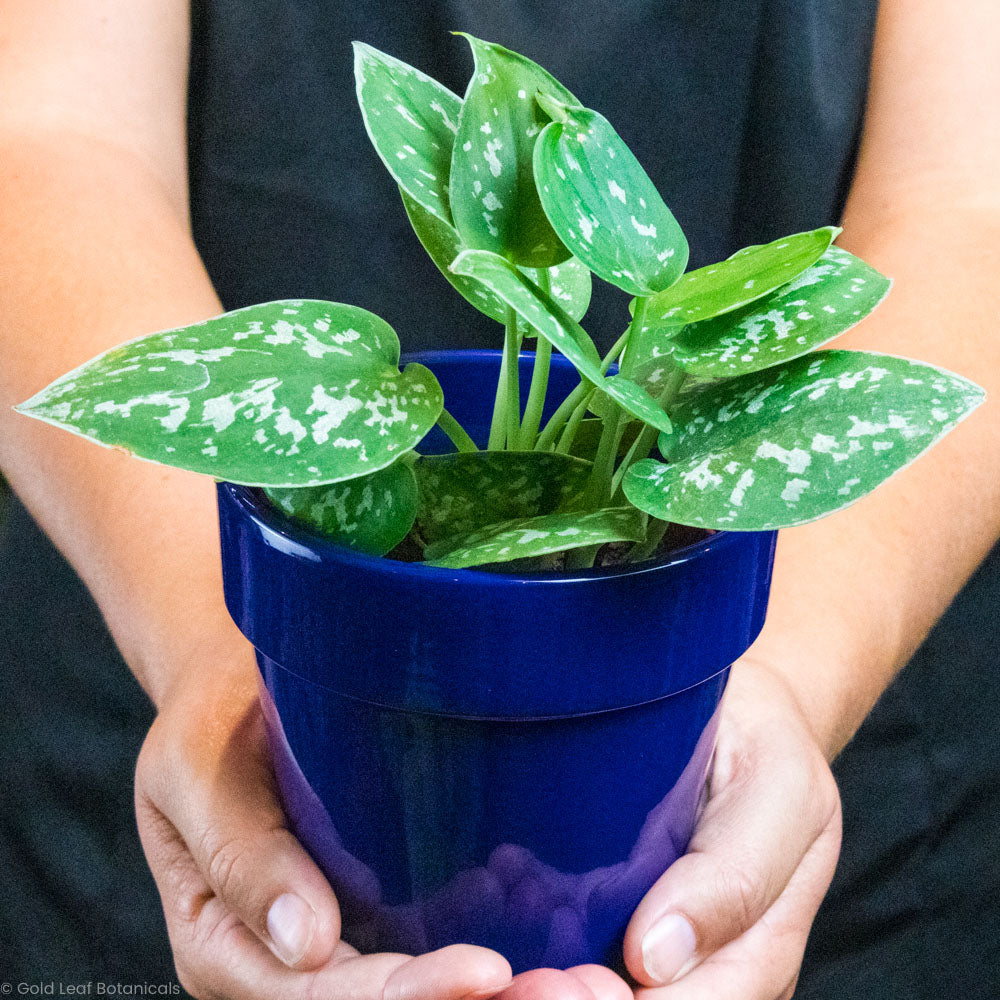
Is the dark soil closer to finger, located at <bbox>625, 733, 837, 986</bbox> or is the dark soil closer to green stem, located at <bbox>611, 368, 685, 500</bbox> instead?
green stem, located at <bbox>611, 368, 685, 500</bbox>

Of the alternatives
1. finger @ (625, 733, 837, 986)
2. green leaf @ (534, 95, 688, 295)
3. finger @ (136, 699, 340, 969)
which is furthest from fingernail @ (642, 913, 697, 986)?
green leaf @ (534, 95, 688, 295)

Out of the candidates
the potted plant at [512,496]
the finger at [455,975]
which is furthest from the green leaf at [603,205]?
the finger at [455,975]

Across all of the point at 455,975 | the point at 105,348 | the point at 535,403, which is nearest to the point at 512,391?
the point at 535,403

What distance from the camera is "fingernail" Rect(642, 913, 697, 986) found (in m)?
0.32

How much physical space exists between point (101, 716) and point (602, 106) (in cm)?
59

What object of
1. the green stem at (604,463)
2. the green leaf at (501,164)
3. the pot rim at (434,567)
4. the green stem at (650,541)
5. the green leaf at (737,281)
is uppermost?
the green leaf at (501,164)

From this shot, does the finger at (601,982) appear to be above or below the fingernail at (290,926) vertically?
below

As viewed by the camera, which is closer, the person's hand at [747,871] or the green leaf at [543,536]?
the green leaf at [543,536]

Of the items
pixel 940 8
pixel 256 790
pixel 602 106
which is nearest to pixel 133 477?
pixel 256 790

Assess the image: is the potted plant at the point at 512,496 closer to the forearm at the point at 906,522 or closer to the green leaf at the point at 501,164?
the green leaf at the point at 501,164

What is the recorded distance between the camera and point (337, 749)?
289 mm

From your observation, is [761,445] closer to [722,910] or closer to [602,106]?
[722,910]

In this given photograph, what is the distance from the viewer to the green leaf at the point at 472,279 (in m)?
0.30

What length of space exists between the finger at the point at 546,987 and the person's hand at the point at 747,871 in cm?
3
